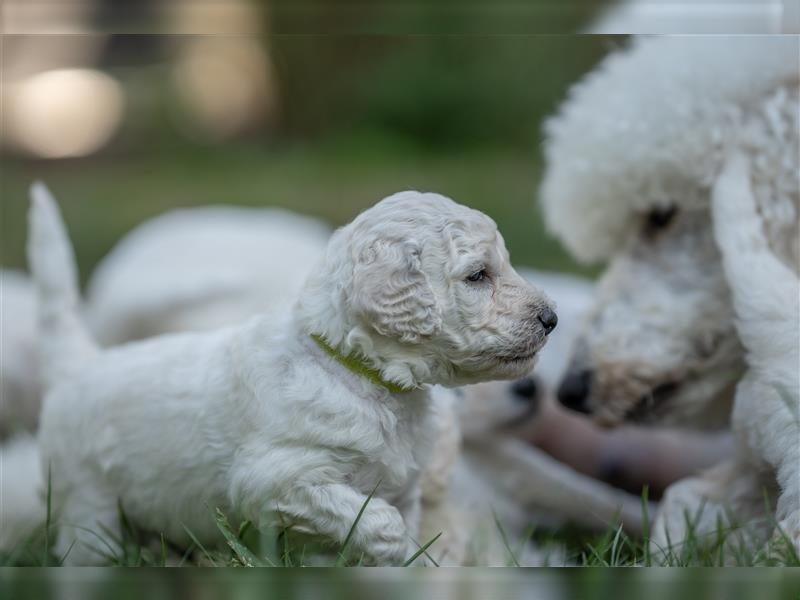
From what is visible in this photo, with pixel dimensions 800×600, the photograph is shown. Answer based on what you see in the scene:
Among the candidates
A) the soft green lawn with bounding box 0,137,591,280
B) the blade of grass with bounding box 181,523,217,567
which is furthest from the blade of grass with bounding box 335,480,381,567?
the soft green lawn with bounding box 0,137,591,280

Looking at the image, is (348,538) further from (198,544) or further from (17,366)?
(17,366)

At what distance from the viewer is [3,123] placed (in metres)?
2.78

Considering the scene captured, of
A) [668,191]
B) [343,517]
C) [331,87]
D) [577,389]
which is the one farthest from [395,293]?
[331,87]

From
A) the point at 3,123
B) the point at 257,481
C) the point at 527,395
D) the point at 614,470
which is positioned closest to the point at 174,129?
the point at 3,123

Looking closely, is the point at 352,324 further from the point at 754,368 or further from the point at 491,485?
the point at 491,485

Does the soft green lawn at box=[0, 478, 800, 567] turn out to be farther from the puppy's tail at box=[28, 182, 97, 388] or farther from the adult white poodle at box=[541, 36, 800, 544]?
the puppy's tail at box=[28, 182, 97, 388]

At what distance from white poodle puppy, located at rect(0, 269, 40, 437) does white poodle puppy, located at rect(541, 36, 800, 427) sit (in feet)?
5.56

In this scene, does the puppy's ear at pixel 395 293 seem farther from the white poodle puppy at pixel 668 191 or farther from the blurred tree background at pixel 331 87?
the white poodle puppy at pixel 668 191

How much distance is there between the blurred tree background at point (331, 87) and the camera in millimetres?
2520

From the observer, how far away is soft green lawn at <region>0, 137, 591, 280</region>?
2.40 m

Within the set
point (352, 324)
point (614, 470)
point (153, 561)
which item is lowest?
point (614, 470)

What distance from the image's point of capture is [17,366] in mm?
3275

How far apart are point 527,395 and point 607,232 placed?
1.69 feet

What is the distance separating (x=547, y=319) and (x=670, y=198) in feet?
3.17
